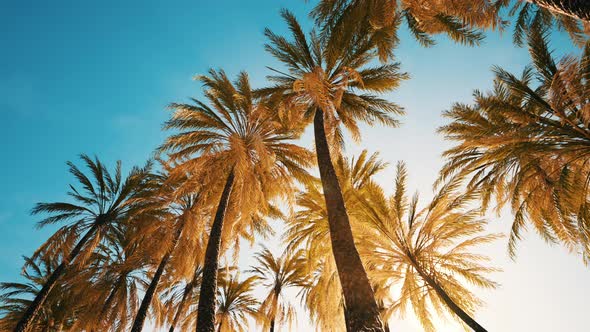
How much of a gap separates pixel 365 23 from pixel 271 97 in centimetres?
396

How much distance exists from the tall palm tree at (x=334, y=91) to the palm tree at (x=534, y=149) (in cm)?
292

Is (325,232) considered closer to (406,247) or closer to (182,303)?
(406,247)

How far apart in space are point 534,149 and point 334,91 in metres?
6.42

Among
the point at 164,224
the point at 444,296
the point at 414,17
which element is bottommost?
the point at 444,296

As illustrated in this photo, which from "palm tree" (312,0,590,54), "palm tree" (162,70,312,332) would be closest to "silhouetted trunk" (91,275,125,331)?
"palm tree" (162,70,312,332)

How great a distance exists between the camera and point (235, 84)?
1138 centimetres

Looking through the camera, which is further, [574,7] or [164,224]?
[164,224]

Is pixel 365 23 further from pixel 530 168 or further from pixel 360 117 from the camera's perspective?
pixel 530 168

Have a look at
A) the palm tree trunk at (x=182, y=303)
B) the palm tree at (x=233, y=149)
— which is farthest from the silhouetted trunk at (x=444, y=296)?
the palm tree trunk at (x=182, y=303)

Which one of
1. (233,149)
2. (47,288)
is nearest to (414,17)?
(233,149)

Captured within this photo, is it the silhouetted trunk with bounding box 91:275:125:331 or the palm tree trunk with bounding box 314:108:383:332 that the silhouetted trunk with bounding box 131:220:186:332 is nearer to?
the silhouetted trunk with bounding box 91:275:125:331

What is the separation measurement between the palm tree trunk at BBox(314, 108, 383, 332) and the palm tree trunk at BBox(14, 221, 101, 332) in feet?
38.1

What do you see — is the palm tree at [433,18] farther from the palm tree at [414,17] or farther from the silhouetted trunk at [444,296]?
the silhouetted trunk at [444,296]

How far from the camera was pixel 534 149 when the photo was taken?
839 centimetres
